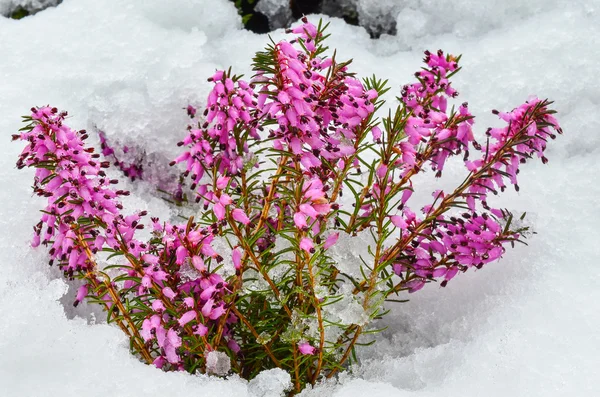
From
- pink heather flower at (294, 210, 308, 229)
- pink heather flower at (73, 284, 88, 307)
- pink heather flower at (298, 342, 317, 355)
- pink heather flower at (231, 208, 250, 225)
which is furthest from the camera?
pink heather flower at (73, 284, 88, 307)

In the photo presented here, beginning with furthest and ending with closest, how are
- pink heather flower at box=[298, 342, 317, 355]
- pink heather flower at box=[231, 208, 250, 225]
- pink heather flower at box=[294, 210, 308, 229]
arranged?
pink heather flower at box=[298, 342, 317, 355] < pink heather flower at box=[231, 208, 250, 225] < pink heather flower at box=[294, 210, 308, 229]

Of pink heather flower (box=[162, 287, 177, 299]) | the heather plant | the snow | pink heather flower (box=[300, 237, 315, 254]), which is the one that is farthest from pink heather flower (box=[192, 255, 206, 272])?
the snow

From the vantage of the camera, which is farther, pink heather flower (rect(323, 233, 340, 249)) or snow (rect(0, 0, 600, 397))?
snow (rect(0, 0, 600, 397))

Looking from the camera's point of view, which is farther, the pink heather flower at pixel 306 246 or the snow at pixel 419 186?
the snow at pixel 419 186

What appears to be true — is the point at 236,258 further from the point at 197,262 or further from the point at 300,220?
the point at 300,220

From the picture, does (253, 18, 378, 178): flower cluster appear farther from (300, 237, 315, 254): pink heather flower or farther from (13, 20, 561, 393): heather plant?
(300, 237, 315, 254): pink heather flower

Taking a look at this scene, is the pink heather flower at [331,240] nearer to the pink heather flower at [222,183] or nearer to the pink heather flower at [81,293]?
the pink heather flower at [222,183]

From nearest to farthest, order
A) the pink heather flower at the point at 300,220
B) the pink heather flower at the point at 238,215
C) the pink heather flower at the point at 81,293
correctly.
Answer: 1. the pink heather flower at the point at 300,220
2. the pink heather flower at the point at 238,215
3. the pink heather flower at the point at 81,293

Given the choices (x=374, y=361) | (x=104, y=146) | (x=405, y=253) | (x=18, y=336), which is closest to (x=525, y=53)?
(x=405, y=253)

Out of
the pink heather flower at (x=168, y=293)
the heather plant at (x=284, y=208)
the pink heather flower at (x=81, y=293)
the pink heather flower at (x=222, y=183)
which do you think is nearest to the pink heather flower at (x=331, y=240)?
the heather plant at (x=284, y=208)

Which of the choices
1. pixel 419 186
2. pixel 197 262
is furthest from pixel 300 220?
pixel 419 186

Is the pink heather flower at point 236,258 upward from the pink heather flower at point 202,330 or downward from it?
upward
